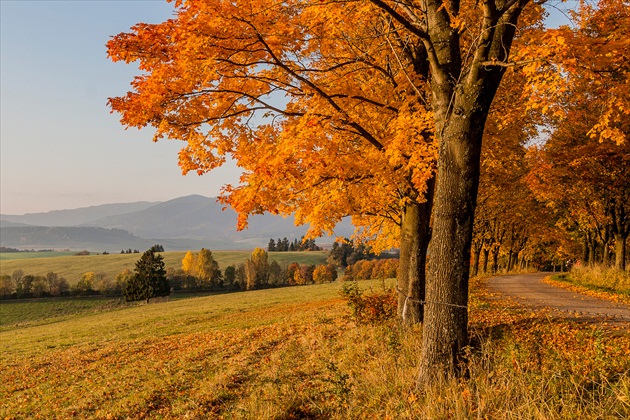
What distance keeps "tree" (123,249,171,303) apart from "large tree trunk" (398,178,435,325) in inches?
2711

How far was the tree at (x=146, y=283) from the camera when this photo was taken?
237 feet

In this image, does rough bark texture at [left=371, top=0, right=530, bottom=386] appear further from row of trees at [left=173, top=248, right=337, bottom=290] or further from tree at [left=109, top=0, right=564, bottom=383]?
row of trees at [left=173, top=248, right=337, bottom=290]

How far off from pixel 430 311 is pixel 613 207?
2663 cm

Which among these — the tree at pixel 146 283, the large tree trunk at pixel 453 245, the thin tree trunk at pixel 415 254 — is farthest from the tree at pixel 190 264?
the large tree trunk at pixel 453 245

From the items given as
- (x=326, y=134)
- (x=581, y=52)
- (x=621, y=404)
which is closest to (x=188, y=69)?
(x=326, y=134)

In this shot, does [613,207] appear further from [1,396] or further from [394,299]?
[1,396]

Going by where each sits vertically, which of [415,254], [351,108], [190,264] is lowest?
[190,264]

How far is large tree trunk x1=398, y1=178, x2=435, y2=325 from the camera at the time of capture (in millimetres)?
11719

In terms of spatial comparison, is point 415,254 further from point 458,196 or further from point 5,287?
point 5,287

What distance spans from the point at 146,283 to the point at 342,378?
240 ft

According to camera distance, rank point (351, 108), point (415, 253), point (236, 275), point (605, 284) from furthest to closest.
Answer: point (236, 275)
point (605, 284)
point (415, 253)
point (351, 108)

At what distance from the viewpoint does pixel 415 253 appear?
1184 cm

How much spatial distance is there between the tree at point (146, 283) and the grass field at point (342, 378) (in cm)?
5519

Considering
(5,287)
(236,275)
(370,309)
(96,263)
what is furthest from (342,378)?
(96,263)
